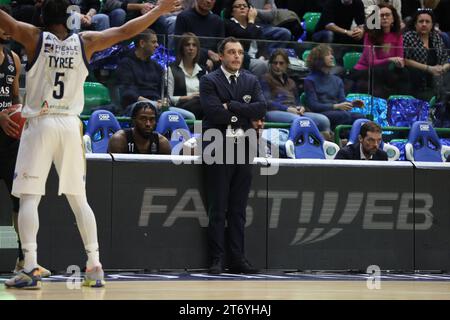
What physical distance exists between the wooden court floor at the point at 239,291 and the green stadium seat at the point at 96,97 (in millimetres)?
3798

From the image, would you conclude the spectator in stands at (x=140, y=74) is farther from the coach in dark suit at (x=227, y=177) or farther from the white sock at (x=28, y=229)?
the white sock at (x=28, y=229)

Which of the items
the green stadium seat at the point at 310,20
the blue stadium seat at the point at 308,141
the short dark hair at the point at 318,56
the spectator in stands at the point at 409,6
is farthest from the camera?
the spectator in stands at the point at 409,6

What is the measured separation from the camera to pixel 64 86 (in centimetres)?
850

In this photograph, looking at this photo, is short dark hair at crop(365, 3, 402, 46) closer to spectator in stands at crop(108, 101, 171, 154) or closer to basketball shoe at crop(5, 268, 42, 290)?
spectator in stands at crop(108, 101, 171, 154)

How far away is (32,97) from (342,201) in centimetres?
442

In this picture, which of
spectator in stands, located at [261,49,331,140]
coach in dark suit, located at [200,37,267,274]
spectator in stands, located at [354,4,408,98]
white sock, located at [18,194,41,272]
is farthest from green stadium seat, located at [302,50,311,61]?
white sock, located at [18,194,41,272]

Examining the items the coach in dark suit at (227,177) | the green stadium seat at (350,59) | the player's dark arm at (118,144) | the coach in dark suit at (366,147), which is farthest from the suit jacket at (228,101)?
the green stadium seat at (350,59)

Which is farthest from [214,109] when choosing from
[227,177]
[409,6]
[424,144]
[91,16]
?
[409,6]

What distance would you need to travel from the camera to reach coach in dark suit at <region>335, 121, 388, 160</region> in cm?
1238

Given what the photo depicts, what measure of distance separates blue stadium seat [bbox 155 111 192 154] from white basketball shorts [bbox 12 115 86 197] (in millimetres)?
4145

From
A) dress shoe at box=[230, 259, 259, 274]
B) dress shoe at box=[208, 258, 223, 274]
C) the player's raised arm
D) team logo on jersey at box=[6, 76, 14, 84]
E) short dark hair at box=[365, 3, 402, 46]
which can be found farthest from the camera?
short dark hair at box=[365, 3, 402, 46]

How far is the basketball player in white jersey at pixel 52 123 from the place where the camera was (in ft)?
27.3

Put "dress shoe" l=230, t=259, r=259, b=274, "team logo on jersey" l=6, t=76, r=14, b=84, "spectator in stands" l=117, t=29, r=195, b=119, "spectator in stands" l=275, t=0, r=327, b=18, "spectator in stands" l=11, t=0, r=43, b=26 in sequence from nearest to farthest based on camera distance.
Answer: "team logo on jersey" l=6, t=76, r=14, b=84 → "dress shoe" l=230, t=259, r=259, b=274 → "spectator in stands" l=117, t=29, r=195, b=119 → "spectator in stands" l=11, t=0, r=43, b=26 → "spectator in stands" l=275, t=0, r=327, b=18
